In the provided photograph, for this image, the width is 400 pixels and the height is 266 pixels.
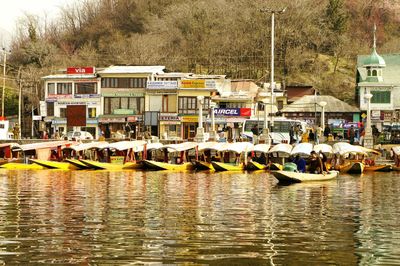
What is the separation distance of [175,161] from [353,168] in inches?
622

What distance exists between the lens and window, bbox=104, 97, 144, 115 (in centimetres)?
8794

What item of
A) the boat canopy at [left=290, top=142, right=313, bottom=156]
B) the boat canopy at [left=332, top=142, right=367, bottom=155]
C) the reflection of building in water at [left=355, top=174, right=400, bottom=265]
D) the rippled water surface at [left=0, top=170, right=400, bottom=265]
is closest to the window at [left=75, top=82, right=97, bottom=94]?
the boat canopy at [left=290, top=142, right=313, bottom=156]

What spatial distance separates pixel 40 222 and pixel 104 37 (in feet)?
329

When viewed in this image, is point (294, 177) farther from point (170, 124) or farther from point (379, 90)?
point (379, 90)

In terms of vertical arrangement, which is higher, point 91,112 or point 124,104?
point 124,104

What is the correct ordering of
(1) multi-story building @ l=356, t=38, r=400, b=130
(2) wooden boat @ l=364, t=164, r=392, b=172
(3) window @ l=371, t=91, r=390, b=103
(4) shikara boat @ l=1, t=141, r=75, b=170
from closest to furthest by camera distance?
(2) wooden boat @ l=364, t=164, r=392, b=172 → (4) shikara boat @ l=1, t=141, r=75, b=170 → (1) multi-story building @ l=356, t=38, r=400, b=130 → (3) window @ l=371, t=91, r=390, b=103

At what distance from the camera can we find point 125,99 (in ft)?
292

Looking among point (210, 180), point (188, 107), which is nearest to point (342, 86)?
point (188, 107)

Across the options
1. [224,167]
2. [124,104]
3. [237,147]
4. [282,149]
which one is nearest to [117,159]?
[237,147]

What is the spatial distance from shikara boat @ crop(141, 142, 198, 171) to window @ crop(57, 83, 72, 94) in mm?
26567

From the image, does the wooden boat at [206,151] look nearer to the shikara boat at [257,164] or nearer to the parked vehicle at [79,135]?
the shikara boat at [257,164]

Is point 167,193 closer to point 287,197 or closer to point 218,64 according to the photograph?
point 287,197

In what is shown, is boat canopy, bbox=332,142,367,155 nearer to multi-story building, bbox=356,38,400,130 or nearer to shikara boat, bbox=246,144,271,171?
shikara boat, bbox=246,144,271,171

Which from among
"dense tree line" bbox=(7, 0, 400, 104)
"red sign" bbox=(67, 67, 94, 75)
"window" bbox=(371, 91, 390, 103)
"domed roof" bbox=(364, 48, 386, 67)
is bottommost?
"window" bbox=(371, 91, 390, 103)
